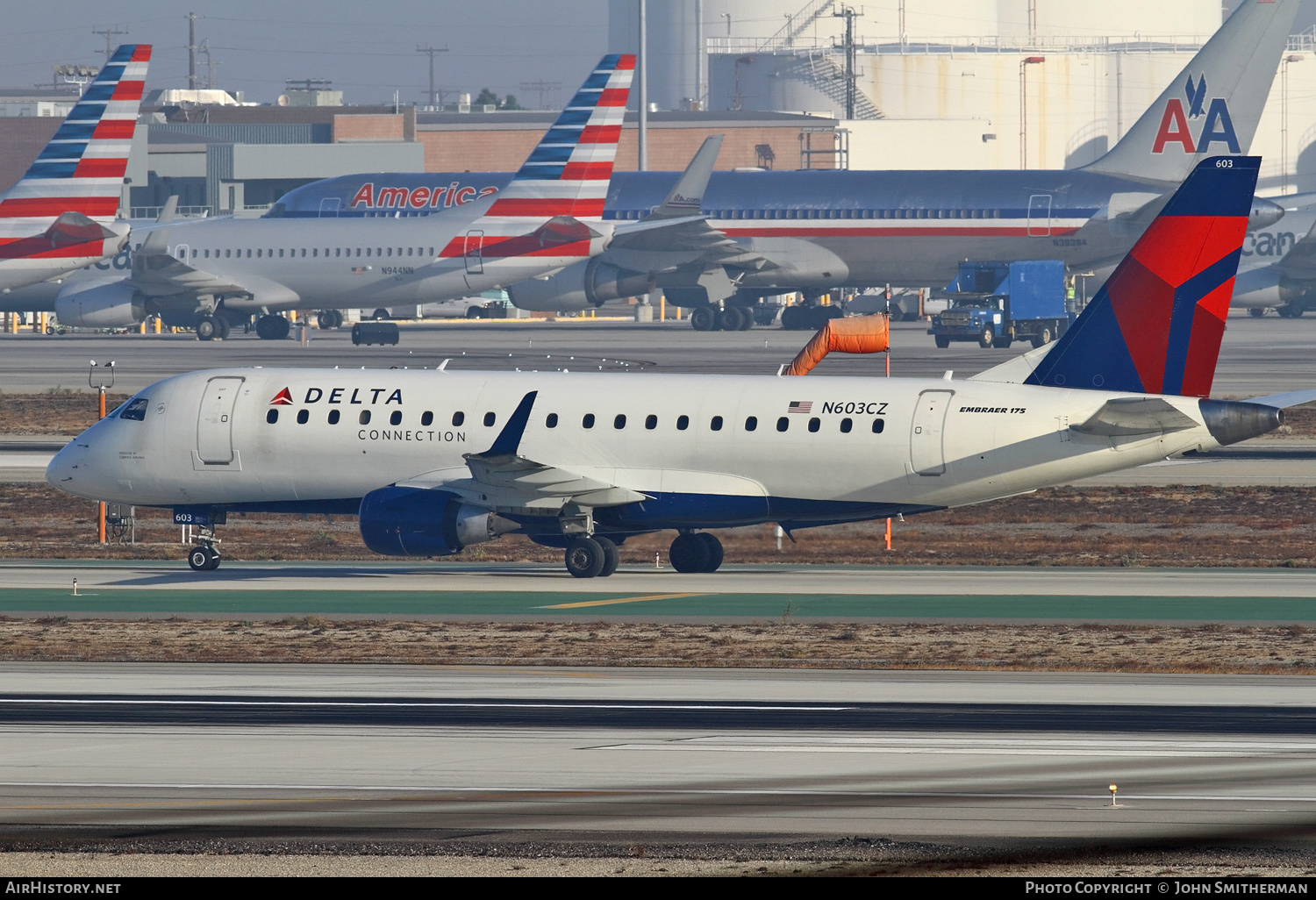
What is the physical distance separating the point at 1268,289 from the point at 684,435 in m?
82.4

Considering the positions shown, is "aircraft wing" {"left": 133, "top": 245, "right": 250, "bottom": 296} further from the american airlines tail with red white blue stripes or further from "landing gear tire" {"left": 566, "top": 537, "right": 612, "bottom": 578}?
"landing gear tire" {"left": 566, "top": 537, "right": 612, "bottom": 578}

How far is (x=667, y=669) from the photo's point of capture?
24.0m

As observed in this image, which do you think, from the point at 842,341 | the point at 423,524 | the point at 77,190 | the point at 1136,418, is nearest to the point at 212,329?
the point at 77,190

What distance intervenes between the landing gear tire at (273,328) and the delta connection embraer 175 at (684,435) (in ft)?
173

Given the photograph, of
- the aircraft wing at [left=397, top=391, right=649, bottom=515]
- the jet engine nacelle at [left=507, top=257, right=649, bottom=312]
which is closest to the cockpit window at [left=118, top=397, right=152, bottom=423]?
the aircraft wing at [left=397, top=391, right=649, bottom=515]

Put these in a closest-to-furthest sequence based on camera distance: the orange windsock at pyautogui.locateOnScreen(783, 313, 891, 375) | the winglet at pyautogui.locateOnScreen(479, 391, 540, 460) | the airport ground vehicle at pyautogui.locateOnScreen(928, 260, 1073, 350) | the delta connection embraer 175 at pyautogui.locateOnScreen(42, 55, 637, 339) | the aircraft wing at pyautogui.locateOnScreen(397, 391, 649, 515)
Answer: the winglet at pyautogui.locateOnScreen(479, 391, 540, 460) → the aircraft wing at pyautogui.locateOnScreen(397, 391, 649, 515) → the orange windsock at pyautogui.locateOnScreen(783, 313, 891, 375) → the airport ground vehicle at pyautogui.locateOnScreen(928, 260, 1073, 350) → the delta connection embraer 175 at pyautogui.locateOnScreen(42, 55, 637, 339)

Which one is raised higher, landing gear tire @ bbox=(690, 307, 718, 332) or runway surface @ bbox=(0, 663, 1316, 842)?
landing gear tire @ bbox=(690, 307, 718, 332)

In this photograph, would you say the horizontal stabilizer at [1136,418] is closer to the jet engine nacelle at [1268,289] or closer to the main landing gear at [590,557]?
the main landing gear at [590,557]

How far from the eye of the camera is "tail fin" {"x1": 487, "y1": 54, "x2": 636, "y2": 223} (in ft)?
270

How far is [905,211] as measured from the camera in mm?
92812

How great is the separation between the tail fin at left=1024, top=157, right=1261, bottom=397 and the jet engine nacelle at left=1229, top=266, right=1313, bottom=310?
78992 mm

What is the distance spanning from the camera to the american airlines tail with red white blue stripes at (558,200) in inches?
3270

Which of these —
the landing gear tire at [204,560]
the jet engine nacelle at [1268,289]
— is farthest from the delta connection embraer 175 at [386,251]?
the landing gear tire at [204,560]
